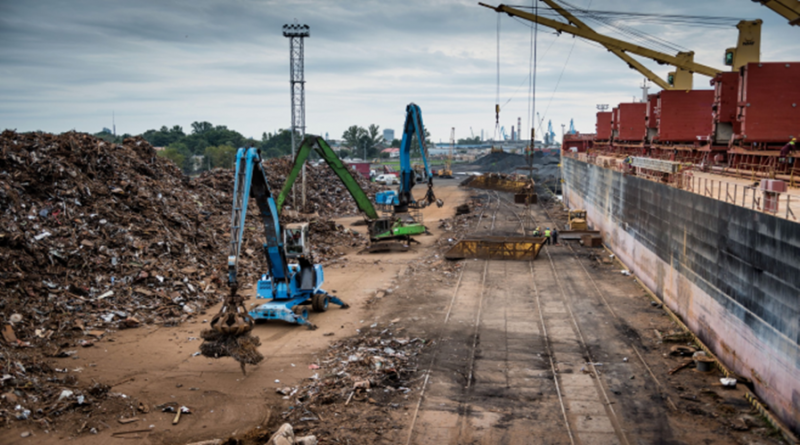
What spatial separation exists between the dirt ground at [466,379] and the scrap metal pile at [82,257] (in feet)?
3.01

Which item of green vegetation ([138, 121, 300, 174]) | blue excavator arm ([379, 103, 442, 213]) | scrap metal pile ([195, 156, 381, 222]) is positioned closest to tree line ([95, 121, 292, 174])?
green vegetation ([138, 121, 300, 174])

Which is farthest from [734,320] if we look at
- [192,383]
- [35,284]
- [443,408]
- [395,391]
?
[35,284]

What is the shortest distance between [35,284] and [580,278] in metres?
21.9

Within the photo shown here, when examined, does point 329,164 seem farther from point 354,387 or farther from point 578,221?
point 578,221

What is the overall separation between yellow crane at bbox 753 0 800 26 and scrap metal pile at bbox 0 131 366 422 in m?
23.5

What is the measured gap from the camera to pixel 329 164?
26.9 m

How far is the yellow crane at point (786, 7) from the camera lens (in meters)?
20.5

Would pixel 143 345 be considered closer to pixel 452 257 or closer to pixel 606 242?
pixel 452 257

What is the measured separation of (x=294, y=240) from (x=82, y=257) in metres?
8.10

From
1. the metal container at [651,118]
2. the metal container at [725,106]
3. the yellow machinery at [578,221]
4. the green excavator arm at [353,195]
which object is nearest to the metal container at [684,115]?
the metal container at [651,118]

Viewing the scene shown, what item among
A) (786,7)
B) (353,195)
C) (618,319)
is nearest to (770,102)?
(786,7)

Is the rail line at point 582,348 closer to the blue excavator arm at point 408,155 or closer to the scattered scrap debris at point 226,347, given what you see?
the scattered scrap debris at point 226,347

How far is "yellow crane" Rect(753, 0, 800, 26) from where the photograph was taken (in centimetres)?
2052

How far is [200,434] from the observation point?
12.1m
